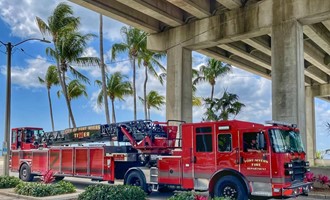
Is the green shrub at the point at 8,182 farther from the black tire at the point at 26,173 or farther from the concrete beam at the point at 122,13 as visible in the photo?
the concrete beam at the point at 122,13

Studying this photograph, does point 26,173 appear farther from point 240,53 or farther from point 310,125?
point 310,125

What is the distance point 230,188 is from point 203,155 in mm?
1418

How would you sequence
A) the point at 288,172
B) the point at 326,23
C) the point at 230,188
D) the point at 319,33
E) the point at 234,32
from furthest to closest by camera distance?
the point at 319,33
the point at 326,23
the point at 234,32
the point at 230,188
the point at 288,172

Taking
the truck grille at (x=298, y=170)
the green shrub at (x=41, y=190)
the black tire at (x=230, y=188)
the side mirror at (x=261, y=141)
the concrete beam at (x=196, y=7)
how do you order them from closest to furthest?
the side mirror at (x=261, y=141), the black tire at (x=230, y=188), the truck grille at (x=298, y=170), the green shrub at (x=41, y=190), the concrete beam at (x=196, y=7)

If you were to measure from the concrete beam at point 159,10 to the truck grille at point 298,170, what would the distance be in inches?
440

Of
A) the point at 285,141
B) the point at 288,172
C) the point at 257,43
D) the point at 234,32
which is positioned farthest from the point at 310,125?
the point at 288,172

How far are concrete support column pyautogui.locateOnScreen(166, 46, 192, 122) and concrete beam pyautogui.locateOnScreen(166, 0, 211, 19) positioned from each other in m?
2.65

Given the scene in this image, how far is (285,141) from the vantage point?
11945mm

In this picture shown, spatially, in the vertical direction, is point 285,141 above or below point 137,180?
above

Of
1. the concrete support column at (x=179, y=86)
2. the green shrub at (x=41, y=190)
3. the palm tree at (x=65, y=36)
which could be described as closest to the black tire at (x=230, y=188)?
the green shrub at (x=41, y=190)

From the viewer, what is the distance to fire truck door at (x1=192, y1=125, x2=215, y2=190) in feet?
41.0

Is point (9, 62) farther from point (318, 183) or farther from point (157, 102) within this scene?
point (157, 102)

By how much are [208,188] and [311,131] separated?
30.1 metres

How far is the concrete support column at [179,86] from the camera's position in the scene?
73.3ft
